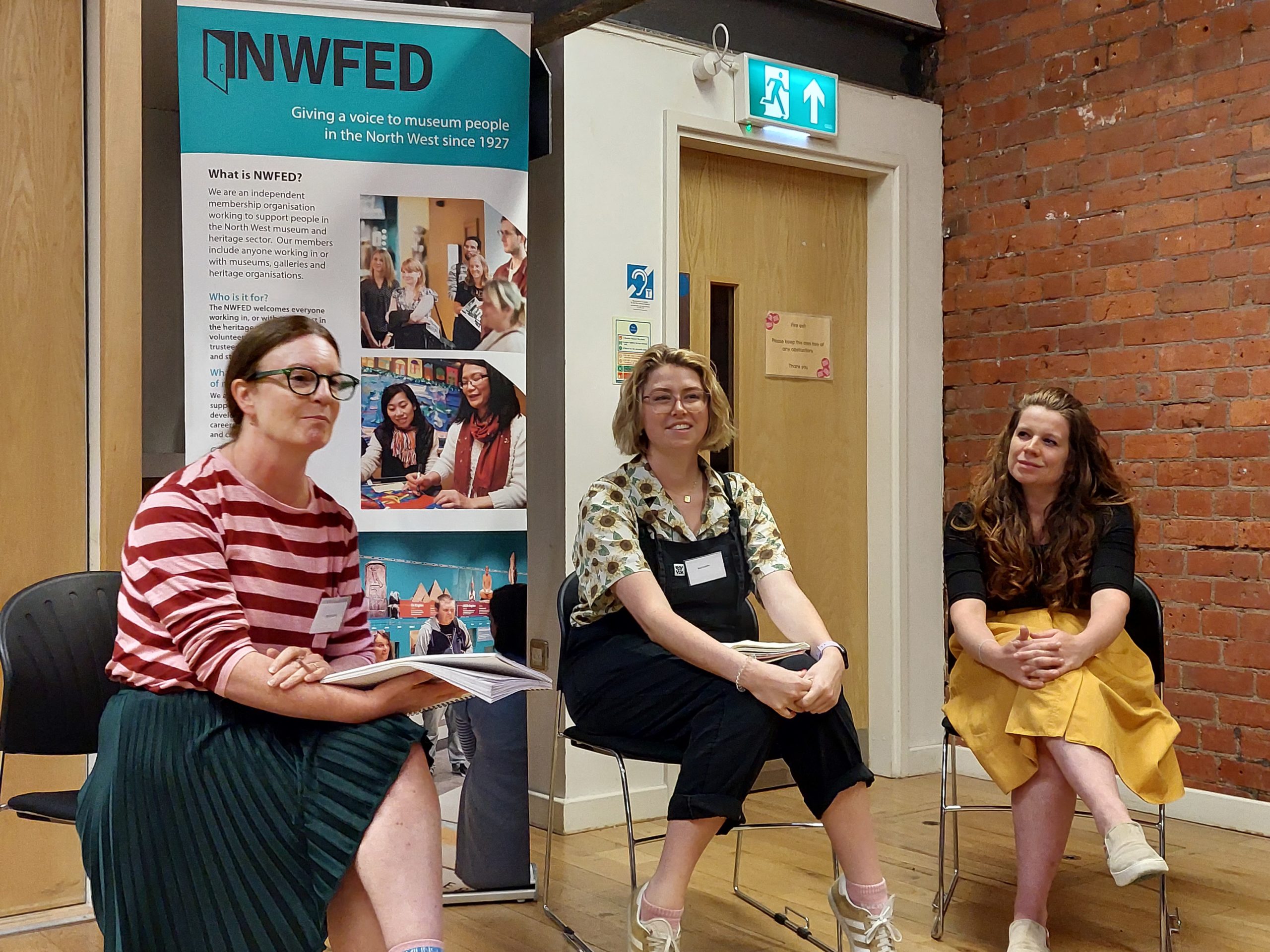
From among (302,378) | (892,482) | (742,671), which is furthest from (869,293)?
(302,378)

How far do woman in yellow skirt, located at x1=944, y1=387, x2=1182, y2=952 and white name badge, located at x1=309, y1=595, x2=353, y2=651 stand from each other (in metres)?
1.48

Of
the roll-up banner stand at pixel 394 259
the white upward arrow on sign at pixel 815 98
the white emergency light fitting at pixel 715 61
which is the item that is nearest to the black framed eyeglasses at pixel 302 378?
the roll-up banner stand at pixel 394 259

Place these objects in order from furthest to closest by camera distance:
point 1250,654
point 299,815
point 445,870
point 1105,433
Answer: point 1105,433 → point 1250,654 → point 445,870 → point 299,815

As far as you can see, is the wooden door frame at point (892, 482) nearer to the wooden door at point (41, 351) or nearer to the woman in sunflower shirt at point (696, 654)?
the woman in sunflower shirt at point (696, 654)

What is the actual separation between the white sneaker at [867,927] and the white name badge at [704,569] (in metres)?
0.70

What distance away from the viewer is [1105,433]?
12.8 feet

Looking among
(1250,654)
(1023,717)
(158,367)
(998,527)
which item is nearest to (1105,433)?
(1250,654)

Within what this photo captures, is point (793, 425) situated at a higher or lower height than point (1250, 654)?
higher

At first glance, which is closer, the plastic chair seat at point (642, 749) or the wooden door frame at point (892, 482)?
the plastic chair seat at point (642, 749)

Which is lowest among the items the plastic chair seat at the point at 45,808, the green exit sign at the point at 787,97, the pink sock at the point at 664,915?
the pink sock at the point at 664,915

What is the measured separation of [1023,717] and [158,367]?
2.19 m

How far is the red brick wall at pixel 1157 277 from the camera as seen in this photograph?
11.6ft

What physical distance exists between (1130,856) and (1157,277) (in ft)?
6.92

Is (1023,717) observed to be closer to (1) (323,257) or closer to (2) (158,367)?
(1) (323,257)
